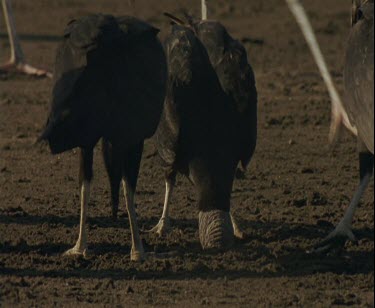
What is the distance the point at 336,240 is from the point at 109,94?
1789 mm

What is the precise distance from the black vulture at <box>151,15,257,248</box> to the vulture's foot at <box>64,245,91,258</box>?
744 millimetres

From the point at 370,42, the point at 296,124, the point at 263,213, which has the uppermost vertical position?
the point at 370,42

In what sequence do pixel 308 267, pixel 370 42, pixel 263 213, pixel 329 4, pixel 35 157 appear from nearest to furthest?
1. pixel 370 42
2. pixel 308 267
3. pixel 263 213
4. pixel 35 157
5. pixel 329 4

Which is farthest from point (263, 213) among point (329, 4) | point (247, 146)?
point (329, 4)

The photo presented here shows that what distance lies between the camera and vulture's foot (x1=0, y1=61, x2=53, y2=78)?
16.0m

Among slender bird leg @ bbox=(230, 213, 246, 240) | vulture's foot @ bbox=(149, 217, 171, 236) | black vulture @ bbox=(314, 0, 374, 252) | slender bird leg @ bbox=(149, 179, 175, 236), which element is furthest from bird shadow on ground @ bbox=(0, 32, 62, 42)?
black vulture @ bbox=(314, 0, 374, 252)

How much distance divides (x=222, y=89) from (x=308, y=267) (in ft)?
4.57

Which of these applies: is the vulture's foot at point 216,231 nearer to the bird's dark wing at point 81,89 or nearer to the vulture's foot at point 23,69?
the bird's dark wing at point 81,89

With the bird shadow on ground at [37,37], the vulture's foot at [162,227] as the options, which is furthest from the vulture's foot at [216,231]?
the bird shadow on ground at [37,37]

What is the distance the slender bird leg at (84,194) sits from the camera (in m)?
8.34

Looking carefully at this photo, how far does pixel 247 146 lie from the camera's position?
8844 millimetres

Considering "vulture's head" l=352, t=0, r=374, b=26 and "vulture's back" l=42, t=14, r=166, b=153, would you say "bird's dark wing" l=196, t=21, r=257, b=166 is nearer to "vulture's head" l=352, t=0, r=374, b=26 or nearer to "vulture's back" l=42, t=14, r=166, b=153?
"vulture's back" l=42, t=14, r=166, b=153

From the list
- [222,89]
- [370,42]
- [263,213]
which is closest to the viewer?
[370,42]

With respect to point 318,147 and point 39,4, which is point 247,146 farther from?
point 39,4
